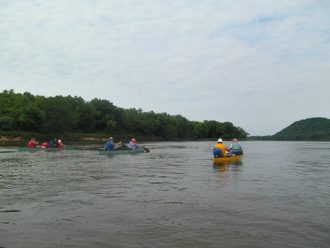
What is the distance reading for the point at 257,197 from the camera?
622 inches

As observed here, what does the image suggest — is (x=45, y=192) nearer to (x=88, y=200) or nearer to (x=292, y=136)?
(x=88, y=200)

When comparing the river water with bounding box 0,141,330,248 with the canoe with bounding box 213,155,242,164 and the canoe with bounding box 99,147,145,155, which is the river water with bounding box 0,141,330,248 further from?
the canoe with bounding box 99,147,145,155

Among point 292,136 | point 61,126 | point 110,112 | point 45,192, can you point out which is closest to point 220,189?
point 45,192

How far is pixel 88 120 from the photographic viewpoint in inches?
5074

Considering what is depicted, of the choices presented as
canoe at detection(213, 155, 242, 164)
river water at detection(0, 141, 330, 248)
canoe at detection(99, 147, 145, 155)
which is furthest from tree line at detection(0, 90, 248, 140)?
river water at detection(0, 141, 330, 248)

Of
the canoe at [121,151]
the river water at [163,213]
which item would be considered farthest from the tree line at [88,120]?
the river water at [163,213]

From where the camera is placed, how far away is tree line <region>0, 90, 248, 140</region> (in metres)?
102

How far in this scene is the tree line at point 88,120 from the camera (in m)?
102

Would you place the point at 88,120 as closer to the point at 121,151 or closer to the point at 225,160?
the point at 121,151

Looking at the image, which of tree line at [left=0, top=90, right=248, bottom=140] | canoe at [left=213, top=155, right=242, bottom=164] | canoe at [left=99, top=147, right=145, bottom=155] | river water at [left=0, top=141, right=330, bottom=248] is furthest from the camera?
tree line at [left=0, top=90, right=248, bottom=140]

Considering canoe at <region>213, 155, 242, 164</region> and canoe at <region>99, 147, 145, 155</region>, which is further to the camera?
canoe at <region>99, 147, 145, 155</region>

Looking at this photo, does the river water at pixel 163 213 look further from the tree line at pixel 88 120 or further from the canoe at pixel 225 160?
the tree line at pixel 88 120

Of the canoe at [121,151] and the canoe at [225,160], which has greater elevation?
the canoe at [121,151]

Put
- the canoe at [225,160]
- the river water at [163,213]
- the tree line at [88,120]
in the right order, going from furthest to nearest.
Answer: the tree line at [88,120]
the canoe at [225,160]
the river water at [163,213]
